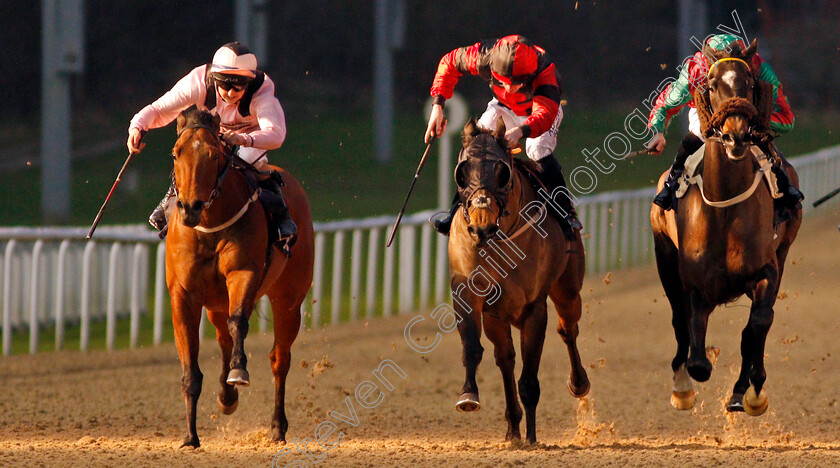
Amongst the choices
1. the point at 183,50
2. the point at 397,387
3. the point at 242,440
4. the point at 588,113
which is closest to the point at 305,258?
the point at 242,440

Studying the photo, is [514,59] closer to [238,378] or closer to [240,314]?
[240,314]

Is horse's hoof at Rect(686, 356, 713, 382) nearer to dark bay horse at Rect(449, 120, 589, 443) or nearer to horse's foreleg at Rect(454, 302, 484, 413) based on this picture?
dark bay horse at Rect(449, 120, 589, 443)

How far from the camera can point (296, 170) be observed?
2888 centimetres

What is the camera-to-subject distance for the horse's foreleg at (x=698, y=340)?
247 inches

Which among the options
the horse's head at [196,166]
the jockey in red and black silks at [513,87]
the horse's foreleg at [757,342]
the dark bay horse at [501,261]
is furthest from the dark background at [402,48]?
the horse's foreleg at [757,342]

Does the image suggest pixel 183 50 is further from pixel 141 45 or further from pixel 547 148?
pixel 547 148

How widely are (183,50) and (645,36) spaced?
1670 centimetres

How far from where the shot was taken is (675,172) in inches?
265

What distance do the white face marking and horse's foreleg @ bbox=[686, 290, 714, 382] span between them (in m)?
1.06

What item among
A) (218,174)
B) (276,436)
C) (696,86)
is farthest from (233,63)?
(696,86)

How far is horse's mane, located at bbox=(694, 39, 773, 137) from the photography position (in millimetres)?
5840

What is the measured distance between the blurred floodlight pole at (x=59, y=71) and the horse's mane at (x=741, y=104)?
10.0 m

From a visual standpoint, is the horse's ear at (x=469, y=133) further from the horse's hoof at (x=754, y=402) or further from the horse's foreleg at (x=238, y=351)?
the horse's hoof at (x=754, y=402)

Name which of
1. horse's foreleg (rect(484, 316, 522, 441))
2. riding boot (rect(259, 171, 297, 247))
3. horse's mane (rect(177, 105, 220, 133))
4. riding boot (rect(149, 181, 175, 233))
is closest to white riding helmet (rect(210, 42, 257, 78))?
horse's mane (rect(177, 105, 220, 133))
